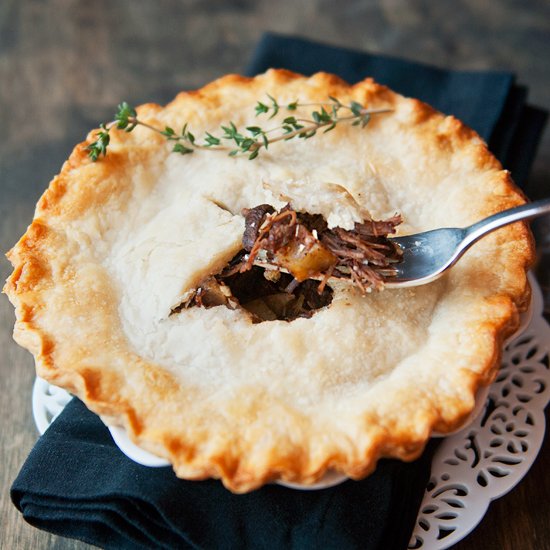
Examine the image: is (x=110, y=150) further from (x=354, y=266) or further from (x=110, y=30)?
(x=110, y=30)

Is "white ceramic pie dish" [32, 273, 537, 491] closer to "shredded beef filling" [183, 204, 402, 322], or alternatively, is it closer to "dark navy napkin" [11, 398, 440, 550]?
"dark navy napkin" [11, 398, 440, 550]

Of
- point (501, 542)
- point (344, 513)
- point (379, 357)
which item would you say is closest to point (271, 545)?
point (344, 513)

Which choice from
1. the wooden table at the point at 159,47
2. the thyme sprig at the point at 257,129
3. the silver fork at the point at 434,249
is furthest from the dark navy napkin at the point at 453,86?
the silver fork at the point at 434,249

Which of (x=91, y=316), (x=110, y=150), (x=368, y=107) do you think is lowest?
(x=91, y=316)

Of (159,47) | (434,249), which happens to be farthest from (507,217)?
(159,47)

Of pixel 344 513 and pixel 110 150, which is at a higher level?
pixel 110 150

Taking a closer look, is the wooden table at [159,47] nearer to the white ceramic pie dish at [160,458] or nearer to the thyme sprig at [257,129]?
the thyme sprig at [257,129]

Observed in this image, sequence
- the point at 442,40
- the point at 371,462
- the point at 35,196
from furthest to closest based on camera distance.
A: the point at 442,40 < the point at 35,196 < the point at 371,462
